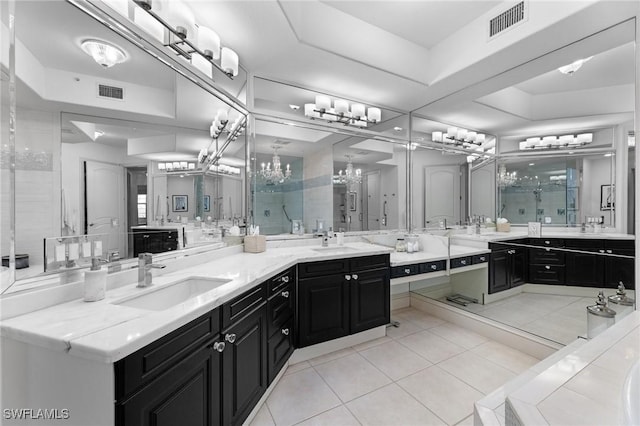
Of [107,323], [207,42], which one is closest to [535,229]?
[207,42]

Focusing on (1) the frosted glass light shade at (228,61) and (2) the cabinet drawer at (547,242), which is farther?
(2) the cabinet drawer at (547,242)

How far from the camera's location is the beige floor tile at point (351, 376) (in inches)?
76.9

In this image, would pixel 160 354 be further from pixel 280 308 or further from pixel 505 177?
pixel 505 177

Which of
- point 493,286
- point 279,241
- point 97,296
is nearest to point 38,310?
point 97,296

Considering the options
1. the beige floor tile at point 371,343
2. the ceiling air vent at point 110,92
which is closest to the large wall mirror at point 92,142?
the ceiling air vent at point 110,92

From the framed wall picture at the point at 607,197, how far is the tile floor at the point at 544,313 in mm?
720

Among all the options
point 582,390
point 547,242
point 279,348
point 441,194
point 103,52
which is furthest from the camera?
point 441,194

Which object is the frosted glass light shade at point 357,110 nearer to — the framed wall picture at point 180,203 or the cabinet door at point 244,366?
the framed wall picture at point 180,203

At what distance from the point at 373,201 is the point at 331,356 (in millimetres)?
1895

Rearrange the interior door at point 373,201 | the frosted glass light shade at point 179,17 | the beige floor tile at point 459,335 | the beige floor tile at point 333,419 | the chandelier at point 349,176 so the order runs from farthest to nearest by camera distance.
Answer: the interior door at point 373,201 < the chandelier at point 349,176 < the beige floor tile at point 459,335 < the beige floor tile at point 333,419 < the frosted glass light shade at point 179,17

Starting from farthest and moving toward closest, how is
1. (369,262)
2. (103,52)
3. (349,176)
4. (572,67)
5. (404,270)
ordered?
1. (349,176)
2. (404,270)
3. (369,262)
4. (572,67)
5. (103,52)

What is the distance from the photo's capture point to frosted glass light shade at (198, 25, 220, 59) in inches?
69.2

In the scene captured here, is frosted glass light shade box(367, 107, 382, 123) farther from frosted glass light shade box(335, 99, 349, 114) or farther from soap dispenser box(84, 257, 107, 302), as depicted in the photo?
soap dispenser box(84, 257, 107, 302)

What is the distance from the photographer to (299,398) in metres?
1.87
